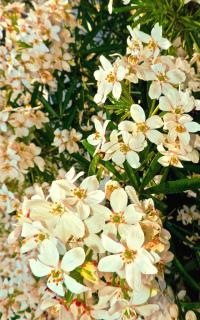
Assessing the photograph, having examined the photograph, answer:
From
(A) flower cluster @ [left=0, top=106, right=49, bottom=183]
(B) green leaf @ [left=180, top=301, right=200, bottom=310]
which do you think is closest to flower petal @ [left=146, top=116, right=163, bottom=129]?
(B) green leaf @ [left=180, top=301, right=200, bottom=310]

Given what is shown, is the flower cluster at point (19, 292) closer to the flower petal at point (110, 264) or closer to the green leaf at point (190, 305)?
the green leaf at point (190, 305)

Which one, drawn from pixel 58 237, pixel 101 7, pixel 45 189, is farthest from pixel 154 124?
pixel 101 7

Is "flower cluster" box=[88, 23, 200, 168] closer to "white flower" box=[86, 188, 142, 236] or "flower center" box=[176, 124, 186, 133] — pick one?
"flower center" box=[176, 124, 186, 133]

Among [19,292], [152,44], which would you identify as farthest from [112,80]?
[19,292]

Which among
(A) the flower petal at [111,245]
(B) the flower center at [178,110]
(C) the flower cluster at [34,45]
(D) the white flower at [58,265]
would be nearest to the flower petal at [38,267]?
(D) the white flower at [58,265]

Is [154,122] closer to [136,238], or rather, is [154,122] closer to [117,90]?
[117,90]

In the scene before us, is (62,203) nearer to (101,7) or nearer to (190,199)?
(190,199)
